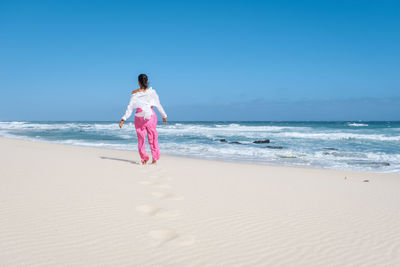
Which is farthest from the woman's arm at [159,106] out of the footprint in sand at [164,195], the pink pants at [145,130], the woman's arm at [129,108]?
the footprint in sand at [164,195]

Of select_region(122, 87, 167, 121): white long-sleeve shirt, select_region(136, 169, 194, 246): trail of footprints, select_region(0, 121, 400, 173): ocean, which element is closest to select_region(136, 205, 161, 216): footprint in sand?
select_region(136, 169, 194, 246): trail of footprints

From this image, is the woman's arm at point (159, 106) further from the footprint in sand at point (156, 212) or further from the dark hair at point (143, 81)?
the footprint in sand at point (156, 212)

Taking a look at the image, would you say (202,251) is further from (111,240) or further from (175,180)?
(175,180)

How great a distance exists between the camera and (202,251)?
216 cm

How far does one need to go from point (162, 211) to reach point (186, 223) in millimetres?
443

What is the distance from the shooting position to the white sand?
208cm

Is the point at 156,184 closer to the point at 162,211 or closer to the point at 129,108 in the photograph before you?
the point at 162,211

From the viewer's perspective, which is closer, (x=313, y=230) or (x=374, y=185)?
(x=313, y=230)

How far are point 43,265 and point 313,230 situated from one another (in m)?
2.27

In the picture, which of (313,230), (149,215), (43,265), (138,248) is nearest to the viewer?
(43,265)

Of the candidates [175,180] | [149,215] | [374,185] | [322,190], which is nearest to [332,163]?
[374,185]

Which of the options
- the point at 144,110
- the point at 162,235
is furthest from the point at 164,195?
the point at 144,110

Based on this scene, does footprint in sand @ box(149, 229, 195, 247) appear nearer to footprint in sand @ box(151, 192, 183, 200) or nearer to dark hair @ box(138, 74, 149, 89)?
footprint in sand @ box(151, 192, 183, 200)

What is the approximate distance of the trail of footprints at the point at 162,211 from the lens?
2.33m
